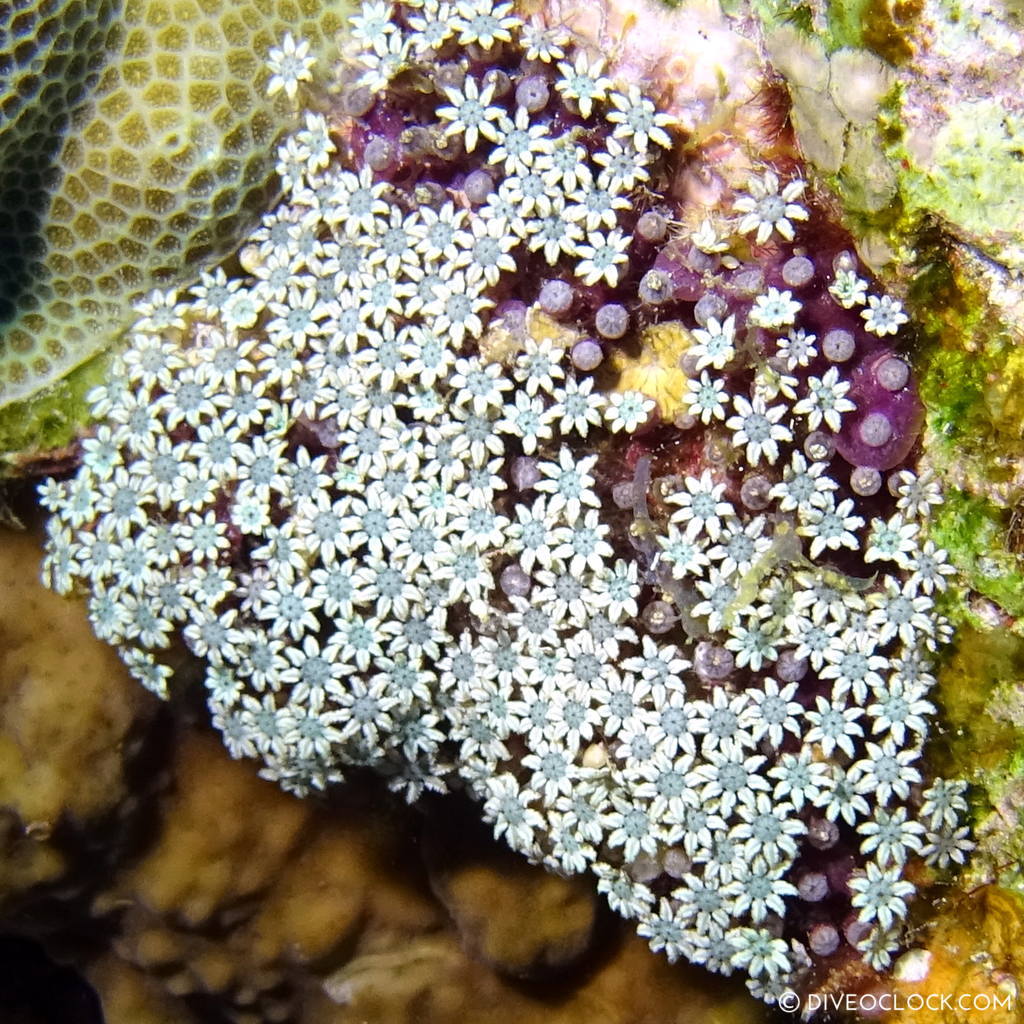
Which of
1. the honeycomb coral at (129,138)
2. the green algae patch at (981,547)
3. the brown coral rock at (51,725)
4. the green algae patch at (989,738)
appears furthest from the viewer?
the brown coral rock at (51,725)

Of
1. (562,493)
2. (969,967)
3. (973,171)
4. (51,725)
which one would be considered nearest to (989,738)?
(969,967)

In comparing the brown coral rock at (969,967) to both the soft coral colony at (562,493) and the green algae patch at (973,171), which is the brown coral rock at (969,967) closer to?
the soft coral colony at (562,493)

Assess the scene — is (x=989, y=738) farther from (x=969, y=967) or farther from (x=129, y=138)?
(x=129, y=138)

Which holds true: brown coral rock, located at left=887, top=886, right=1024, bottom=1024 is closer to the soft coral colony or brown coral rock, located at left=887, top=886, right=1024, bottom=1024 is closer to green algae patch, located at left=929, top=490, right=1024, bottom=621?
the soft coral colony

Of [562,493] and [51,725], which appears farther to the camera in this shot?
[51,725]

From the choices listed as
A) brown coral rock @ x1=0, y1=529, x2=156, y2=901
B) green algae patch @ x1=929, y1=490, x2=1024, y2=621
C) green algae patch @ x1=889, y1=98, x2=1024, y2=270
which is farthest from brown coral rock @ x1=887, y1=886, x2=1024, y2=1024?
brown coral rock @ x1=0, y1=529, x2=156, y2=901

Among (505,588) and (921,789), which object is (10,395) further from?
(921,789)

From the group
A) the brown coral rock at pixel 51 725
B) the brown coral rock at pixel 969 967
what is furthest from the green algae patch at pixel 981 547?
the brown coral rock at pixel 51 725
